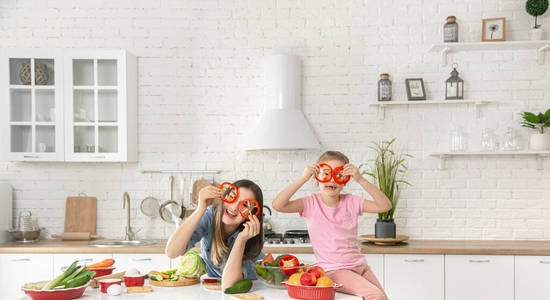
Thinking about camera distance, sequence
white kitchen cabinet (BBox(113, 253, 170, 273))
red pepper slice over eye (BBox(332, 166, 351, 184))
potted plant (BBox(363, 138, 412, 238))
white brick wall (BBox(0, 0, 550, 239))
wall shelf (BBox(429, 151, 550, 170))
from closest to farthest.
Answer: red pepper slice over eye (BBox(332, 166, 351, 184)) < white kitchen cabinet (BBox(113, 253, 170, 273)) < potted plant (BBox(363, 138, 412, 238)) < wall shelf (BBox(429, 151, 550, 170)) < white brick wall (BBox(0, 0, 550, 239))

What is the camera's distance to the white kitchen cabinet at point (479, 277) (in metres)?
3.74

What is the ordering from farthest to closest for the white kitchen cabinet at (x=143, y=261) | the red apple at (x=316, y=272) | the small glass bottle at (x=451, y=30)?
the small glass bottle at (x=451, y=30), the white kitchen cabinet at (x=143, y=261), the red apple at (x=316, y=272)

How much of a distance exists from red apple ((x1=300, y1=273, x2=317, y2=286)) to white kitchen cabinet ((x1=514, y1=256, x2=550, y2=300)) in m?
2.43

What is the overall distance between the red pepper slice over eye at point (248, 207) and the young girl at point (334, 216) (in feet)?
1.45

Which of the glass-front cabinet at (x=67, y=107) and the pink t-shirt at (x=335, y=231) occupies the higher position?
the glass-front cabinet at (x=67, y=107)

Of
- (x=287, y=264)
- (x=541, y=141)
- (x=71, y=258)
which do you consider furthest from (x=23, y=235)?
(x=541, y=141)

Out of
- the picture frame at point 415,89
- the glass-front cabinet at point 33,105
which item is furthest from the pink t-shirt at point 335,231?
the glass-front cabinet at point 33,105

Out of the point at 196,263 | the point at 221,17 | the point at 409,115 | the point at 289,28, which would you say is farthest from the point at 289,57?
the point at 196,263

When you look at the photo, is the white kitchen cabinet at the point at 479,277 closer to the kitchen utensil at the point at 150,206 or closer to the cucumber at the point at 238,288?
the cucumber at the point at 238,288

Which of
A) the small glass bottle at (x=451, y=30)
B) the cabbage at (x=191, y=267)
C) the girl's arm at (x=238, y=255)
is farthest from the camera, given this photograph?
the small glass bottle at (x=451, y=30)

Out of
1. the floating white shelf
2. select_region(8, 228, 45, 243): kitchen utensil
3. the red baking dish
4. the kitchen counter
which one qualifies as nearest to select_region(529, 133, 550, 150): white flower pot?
the floating white shelf

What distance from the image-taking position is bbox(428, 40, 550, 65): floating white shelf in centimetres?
424

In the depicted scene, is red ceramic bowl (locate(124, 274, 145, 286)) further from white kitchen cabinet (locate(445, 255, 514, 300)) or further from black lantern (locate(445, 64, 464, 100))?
black lantern (locate(445, 64, 464, 100))

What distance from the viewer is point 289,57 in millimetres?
4387
